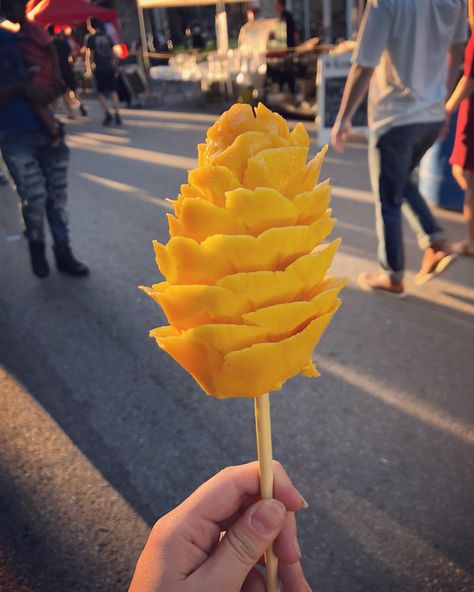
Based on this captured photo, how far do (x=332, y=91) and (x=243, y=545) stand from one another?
716 cm

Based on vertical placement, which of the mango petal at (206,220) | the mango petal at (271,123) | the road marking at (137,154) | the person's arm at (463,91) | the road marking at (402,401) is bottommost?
the road marking at (402,401)

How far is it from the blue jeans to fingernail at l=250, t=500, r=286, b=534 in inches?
104

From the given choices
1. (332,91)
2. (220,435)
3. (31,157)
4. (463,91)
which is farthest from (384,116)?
(332,91)

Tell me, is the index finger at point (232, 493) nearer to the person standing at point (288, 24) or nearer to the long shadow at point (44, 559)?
the long shadow at point (44, 559)

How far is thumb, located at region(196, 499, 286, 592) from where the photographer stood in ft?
3.67

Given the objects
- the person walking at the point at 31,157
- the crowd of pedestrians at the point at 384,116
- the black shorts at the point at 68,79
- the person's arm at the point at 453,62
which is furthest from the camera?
the black shorts at the point at 68,79

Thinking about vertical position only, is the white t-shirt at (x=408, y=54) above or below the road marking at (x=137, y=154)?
above

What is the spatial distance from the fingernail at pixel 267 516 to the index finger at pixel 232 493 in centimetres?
12

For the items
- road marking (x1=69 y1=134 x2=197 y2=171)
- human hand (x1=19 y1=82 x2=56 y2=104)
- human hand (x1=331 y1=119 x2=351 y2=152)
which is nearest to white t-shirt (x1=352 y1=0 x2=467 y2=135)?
human hand (x1=331 y1=119 x2=351 y2=152)

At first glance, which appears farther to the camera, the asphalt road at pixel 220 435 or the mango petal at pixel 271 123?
the asphalt road at pixel 220 435

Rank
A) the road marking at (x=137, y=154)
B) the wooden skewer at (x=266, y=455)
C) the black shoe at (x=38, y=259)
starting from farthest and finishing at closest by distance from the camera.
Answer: the road marking at (x=137, y=154), the black shoe at (x=38, y=259), the wooden skewer at (x=266, y=455)

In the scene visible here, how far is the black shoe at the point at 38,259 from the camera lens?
4324 mm

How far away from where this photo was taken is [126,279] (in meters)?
4.35

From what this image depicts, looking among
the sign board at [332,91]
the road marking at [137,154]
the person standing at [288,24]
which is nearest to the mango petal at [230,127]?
the road marking at [137,154]
